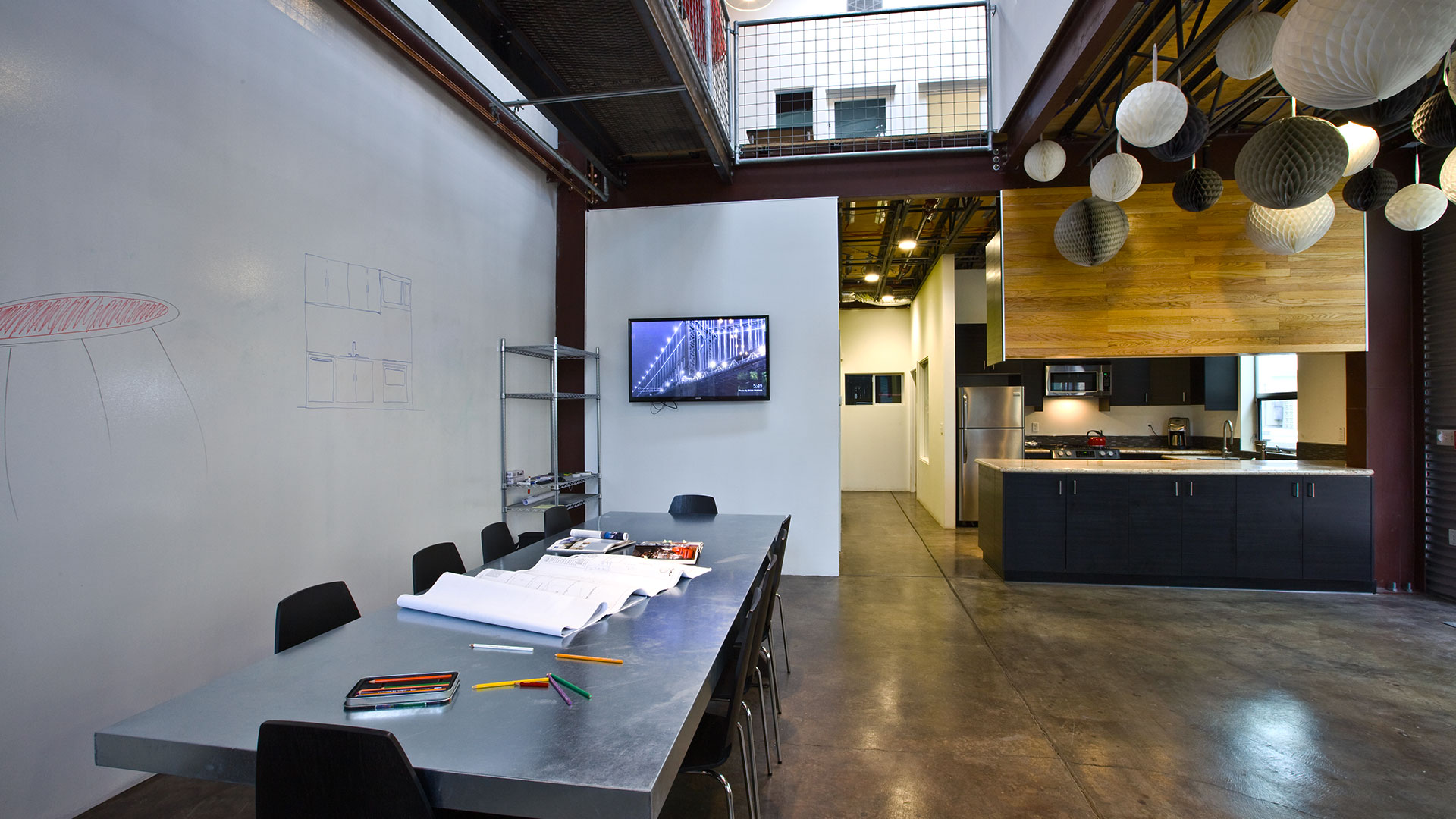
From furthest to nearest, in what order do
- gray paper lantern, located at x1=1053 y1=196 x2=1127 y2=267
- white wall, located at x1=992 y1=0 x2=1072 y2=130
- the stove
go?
the stove → gray paper lantern, located at x1=1053 y1=196 x2=1127 y2=267 → white wall, located at x1=992 y1=0 x2=1072 y2=130

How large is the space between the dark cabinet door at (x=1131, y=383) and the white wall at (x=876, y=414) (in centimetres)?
354

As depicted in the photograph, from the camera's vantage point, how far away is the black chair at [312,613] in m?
1.69

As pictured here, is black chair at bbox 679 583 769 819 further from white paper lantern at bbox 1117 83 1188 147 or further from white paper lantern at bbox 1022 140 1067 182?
white paper lantern at bbox 1022 140 1067 182

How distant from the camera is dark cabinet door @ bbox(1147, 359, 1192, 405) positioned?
7.33 meters

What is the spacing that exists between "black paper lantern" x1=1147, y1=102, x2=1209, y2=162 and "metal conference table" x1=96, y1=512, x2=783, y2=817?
327cm

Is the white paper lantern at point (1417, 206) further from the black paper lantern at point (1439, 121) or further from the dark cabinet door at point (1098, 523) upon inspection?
the dark cabinet door at point (1098, 523)

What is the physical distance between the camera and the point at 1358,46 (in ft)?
5.82

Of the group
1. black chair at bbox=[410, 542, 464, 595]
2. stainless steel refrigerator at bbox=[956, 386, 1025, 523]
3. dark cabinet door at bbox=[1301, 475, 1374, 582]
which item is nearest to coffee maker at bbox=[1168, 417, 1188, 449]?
stainless steel refrigerator at bbox=[956, 386, 1025, 523]

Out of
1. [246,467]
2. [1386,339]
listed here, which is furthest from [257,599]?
[1386,339]

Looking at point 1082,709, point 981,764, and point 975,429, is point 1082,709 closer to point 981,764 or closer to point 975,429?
point 981,764

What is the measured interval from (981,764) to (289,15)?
4330mm

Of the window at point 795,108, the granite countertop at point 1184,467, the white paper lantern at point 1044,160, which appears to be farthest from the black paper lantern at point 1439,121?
the window at point 795,108

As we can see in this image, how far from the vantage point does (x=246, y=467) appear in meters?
2.58

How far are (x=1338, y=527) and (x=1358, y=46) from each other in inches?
168
